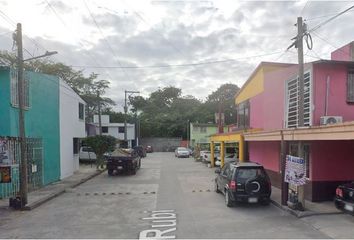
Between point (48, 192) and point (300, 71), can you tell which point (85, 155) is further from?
point (300, 71)

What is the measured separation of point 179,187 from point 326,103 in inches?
339

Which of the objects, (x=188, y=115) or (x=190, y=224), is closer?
(x=190, y=224)

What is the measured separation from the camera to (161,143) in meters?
82.6

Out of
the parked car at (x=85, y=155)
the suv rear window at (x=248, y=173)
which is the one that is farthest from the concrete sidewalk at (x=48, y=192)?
the parked car at (x=85, y=155)

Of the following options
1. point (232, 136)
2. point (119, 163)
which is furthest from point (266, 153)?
point (119, 163)

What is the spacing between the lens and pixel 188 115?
85.6m

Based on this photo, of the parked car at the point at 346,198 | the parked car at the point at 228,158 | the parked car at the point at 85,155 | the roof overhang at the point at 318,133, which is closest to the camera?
the roof overhang at the point at 318,133

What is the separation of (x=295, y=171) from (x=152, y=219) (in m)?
4.89

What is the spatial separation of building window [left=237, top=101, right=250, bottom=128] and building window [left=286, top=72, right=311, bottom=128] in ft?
25.5

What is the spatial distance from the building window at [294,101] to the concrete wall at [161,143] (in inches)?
2489

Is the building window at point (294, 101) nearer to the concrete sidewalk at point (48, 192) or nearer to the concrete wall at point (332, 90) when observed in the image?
the concrete wall at point (332, 90)

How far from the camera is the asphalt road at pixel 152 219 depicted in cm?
1064

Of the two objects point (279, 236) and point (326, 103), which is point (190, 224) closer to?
point (279, 236)

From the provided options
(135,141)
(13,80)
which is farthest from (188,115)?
(13,80)
